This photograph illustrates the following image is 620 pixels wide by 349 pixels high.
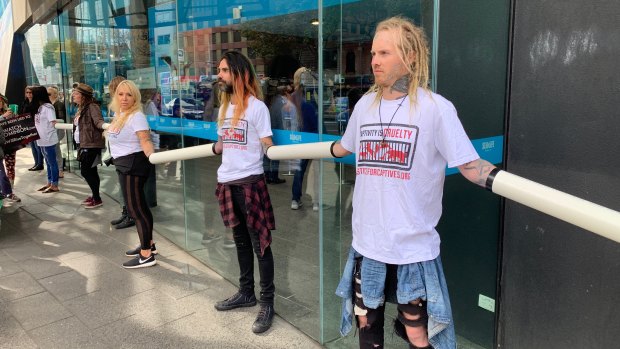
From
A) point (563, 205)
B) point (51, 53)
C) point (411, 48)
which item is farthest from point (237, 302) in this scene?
point (51, 53)

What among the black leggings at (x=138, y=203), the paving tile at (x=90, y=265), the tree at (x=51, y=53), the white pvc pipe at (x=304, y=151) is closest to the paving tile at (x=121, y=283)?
the paving tile at (x=90, y=265)

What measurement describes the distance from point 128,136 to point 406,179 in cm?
311

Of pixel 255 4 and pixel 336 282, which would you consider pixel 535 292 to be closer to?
pixel 336 282

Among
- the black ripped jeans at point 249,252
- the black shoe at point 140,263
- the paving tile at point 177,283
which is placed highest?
the black ripped jeans at point 249,252

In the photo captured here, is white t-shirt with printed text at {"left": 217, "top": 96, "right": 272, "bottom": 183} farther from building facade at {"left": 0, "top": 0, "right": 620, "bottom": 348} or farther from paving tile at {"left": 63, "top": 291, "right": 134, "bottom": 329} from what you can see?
paving tile at {"left": 63, "top": 291, "right": 134, "bottom": 329}

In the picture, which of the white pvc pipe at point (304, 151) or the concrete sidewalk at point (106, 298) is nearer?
the white pvc pipe at point (304, 151)

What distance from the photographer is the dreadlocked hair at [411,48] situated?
1.82 meters

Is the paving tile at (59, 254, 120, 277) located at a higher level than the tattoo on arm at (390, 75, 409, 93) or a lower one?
lower

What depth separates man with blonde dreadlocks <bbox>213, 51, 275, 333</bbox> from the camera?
A: 313 centimetres

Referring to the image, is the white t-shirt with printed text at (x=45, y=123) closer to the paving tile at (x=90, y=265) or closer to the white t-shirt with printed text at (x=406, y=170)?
the paving tile at (x=90, y=265)

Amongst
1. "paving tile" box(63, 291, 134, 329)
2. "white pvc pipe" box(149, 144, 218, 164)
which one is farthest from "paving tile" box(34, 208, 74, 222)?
"white pvc pipe" box(149, 144, 218, 164)

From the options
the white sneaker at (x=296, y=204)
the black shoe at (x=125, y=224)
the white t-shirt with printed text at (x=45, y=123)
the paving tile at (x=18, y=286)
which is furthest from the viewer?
the white t-shirt with printed text at (x=45, y=123)

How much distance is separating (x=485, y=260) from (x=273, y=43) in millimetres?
1974

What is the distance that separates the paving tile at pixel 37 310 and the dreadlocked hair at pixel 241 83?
192cm
